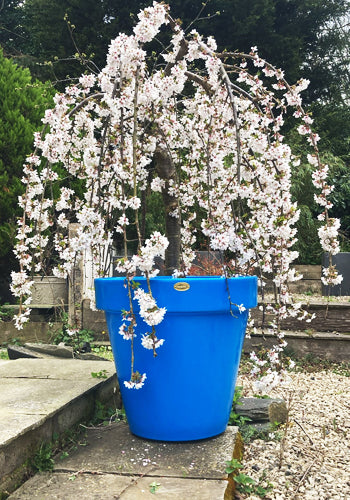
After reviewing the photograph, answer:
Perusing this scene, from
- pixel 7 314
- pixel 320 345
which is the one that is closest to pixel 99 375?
pixel 320 345

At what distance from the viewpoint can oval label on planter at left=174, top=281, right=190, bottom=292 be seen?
164cm

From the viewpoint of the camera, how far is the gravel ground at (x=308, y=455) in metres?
1.68

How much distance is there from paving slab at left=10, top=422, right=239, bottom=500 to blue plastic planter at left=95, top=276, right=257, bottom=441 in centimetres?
7

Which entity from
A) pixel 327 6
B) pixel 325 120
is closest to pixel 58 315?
pixel 325 120

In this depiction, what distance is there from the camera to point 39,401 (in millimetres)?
1760

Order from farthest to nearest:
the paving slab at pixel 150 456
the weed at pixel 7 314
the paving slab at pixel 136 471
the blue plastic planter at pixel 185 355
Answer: the weed at pixel 7 314 < the blue plastic planter at pixel 185 355 < the paving slab at pixel 150 456 < the paving slab at pixel 136 471

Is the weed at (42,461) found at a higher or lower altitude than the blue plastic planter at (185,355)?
lower

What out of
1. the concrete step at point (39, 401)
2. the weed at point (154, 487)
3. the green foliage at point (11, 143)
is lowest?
the weed at point (154, 487)

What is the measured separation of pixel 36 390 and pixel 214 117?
1.30 metres

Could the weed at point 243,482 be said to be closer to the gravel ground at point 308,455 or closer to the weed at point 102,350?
the gravel ground at point 308,455

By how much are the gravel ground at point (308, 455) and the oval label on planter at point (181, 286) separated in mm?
639

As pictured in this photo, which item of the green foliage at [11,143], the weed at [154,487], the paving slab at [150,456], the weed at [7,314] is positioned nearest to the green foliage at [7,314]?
the weed at [7,314]

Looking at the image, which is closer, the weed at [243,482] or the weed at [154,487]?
the weed at [154,487]

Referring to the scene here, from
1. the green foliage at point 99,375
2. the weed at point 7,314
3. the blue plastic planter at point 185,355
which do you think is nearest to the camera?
the blue plastic planter at point 185,355
